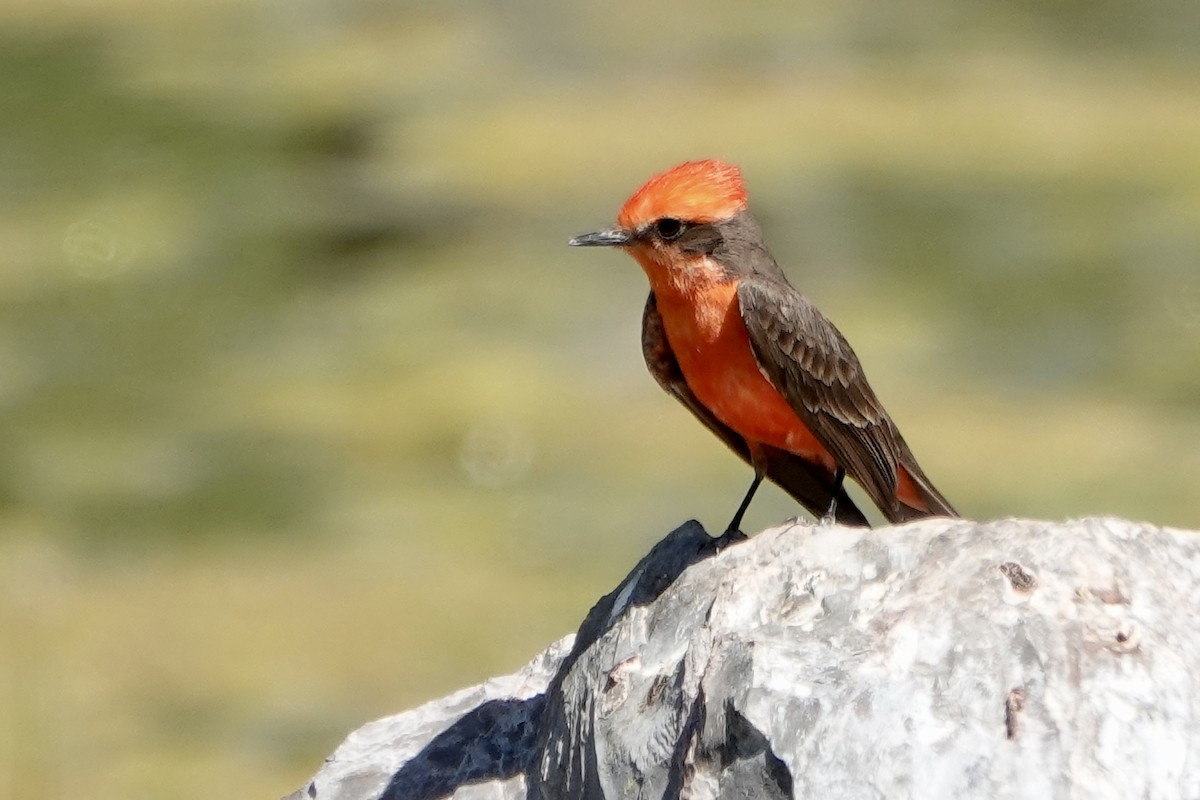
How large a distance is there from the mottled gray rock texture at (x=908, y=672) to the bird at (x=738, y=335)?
1.02 metres

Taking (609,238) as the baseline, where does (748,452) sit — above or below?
below

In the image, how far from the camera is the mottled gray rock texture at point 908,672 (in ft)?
12.7

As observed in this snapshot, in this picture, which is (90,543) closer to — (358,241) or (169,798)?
(169,798)

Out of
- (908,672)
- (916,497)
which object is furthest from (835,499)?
(908,672)

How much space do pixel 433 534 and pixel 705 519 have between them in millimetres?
1709

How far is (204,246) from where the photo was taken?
14.8m

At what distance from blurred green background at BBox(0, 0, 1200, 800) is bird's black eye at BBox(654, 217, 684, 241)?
4641mm

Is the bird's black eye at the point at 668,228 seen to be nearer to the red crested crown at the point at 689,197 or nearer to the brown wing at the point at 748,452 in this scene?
the red crested crown at the point at 689,197

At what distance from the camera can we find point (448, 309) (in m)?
13.7

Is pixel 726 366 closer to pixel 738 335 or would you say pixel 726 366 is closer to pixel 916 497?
pixel 738 335

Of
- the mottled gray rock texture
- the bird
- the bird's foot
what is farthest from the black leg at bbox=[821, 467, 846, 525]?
the mottled gray rock texture

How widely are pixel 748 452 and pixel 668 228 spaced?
2.69 feet

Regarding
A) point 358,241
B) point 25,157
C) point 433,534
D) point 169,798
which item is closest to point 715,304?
point 169,798

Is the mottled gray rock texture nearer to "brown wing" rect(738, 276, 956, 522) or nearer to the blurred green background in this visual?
"brown wing" rect(738, 276, 956, 522)
